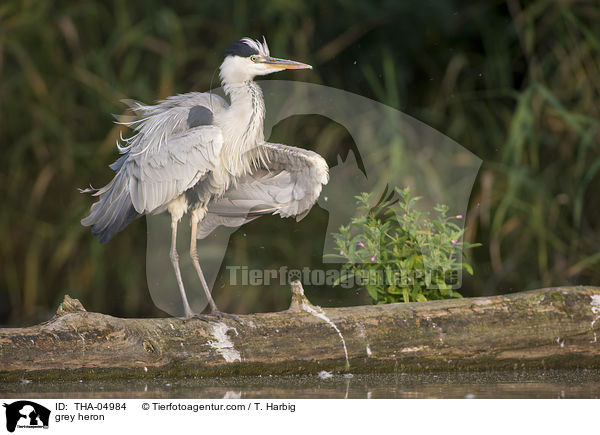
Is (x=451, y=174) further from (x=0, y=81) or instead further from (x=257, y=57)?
(x=0, y=81)

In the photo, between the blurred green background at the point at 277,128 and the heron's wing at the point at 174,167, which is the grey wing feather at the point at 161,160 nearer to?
the heron's wing at the point at 174,167

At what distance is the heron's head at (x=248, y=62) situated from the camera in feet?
7.43

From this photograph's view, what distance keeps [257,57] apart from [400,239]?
27.6 inches

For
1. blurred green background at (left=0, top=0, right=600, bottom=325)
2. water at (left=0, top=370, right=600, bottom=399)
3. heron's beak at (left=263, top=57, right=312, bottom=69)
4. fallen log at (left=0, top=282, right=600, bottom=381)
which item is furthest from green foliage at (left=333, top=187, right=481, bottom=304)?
blurred green background at (left=0, top=0, right=600, bottom=325)

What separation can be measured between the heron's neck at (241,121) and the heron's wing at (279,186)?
6 centimetres

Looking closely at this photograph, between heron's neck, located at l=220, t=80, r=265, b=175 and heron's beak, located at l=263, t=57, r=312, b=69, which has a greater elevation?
heron's beak, located at l=263, t=57, r=312, b=69

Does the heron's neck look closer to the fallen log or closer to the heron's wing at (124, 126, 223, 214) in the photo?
the heron's wing at (124, 126, 223, 214)

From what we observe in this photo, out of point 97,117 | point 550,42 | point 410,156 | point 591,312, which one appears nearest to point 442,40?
point 550,42

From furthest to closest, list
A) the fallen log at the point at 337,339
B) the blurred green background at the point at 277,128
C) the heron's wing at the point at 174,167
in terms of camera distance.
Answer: the blurred green background at the point at 277,128 < the heron's wing at the point at 174,167 < the fallen log at the point at 337,339

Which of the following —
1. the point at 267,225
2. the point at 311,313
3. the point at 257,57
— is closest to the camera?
the point at 311,313

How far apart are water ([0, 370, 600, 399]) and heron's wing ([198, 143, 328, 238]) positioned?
0.54m

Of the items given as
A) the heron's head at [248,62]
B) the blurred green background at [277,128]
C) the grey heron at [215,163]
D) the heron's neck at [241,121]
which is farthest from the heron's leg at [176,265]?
the blurred green background at [277,128]

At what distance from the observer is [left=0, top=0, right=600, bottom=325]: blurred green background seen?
3.52 meters

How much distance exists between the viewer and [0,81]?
368 centimetres
